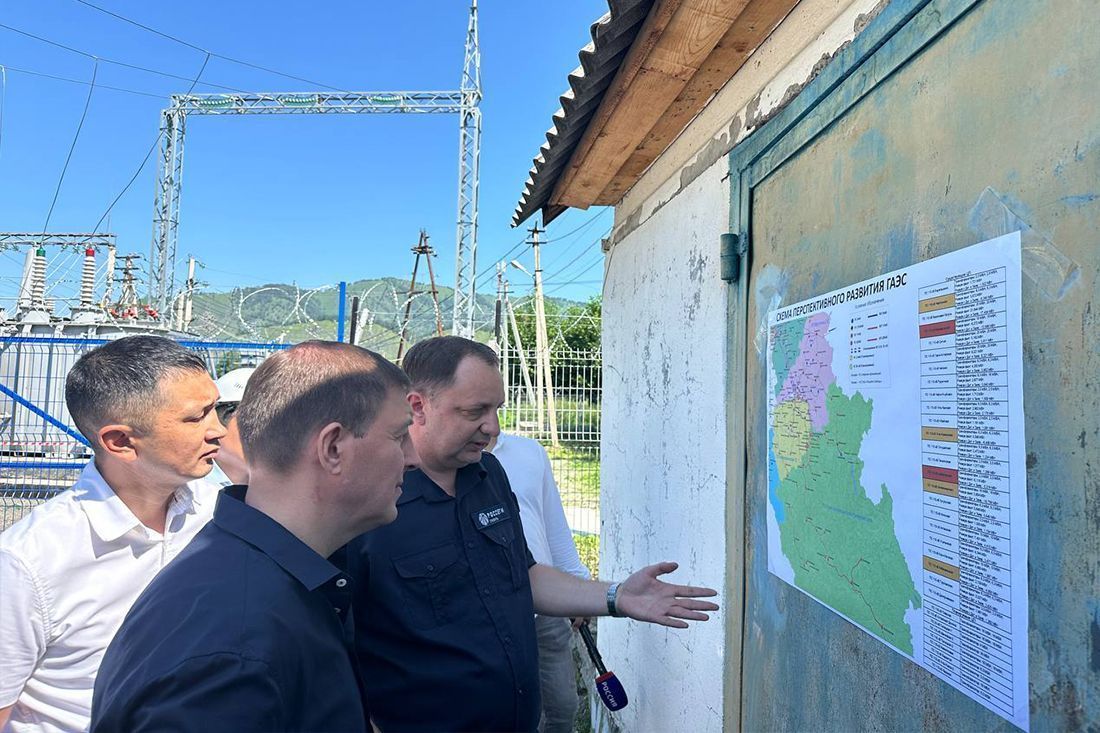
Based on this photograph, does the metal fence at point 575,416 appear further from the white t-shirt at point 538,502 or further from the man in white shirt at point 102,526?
the man in white shirt at point 102,526

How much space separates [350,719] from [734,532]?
60.3 inches

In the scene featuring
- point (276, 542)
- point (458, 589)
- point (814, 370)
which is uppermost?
point (814, 370)

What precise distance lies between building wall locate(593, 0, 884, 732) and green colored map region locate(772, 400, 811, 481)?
1.30 feet

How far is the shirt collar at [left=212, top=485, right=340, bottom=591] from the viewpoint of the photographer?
115 centimetres

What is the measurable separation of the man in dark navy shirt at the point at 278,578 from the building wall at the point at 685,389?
1.45m

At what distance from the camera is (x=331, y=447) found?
4.19 ft

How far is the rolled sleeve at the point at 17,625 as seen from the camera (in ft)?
5.20

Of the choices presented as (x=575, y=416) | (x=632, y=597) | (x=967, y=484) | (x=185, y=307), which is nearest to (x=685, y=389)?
(x=632, y=597)

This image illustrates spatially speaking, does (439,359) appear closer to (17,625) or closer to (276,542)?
(276,542)

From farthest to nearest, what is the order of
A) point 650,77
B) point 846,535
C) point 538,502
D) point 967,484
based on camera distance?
point 538,502
point 650,77
point 846,535
point 967,484

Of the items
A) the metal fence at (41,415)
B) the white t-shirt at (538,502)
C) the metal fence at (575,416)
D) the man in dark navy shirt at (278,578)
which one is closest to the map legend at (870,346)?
the man in dark navy shirt at (278,578)

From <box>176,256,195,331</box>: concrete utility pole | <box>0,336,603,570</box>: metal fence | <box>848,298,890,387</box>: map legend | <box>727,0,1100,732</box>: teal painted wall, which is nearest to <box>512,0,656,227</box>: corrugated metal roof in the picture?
<box>727,0,1100,732</box>: teal painted wall

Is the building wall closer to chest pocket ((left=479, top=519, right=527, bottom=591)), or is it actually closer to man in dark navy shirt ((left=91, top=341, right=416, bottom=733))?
chest pocket ((left=479, top=519, right=527, bottom=591))

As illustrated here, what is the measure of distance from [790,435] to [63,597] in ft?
6.29
